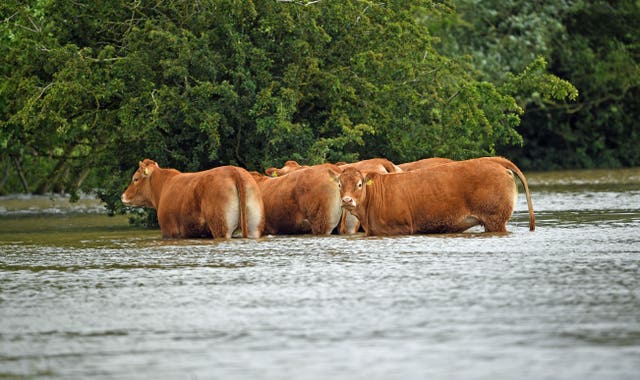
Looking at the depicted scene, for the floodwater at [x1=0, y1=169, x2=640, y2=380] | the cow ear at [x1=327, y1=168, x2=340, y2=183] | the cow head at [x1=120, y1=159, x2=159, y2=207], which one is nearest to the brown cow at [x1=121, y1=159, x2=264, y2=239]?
the floodwater at [x1=0, y1=169, x2=640, y2=380]

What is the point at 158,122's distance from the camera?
2355 centimetres

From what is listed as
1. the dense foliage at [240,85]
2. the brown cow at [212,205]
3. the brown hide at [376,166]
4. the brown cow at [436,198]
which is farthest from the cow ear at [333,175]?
the dense foliage at [240,85]

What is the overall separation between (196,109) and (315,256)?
28.6ft

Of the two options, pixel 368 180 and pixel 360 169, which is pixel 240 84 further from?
pixel 368 180

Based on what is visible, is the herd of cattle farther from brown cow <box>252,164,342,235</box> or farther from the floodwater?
the floodwater

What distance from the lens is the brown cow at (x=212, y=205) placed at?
18781 millimetres

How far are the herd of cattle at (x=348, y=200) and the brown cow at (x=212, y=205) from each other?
1cm

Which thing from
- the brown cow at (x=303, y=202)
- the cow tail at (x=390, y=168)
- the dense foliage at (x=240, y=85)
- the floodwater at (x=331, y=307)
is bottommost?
the floodwater at (x=331, y=307)

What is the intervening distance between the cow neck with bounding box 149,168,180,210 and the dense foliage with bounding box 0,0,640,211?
9.35 feet

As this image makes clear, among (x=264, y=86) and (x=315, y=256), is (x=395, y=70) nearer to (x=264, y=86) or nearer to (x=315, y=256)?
(x=264, y=86)

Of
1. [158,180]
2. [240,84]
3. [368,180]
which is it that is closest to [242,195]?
[368,180]

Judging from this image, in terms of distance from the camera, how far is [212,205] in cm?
1883

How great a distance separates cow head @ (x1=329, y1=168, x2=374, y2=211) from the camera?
60.5 feet

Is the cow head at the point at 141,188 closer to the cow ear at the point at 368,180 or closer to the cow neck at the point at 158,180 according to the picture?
the cow neck at the point at 158,180
